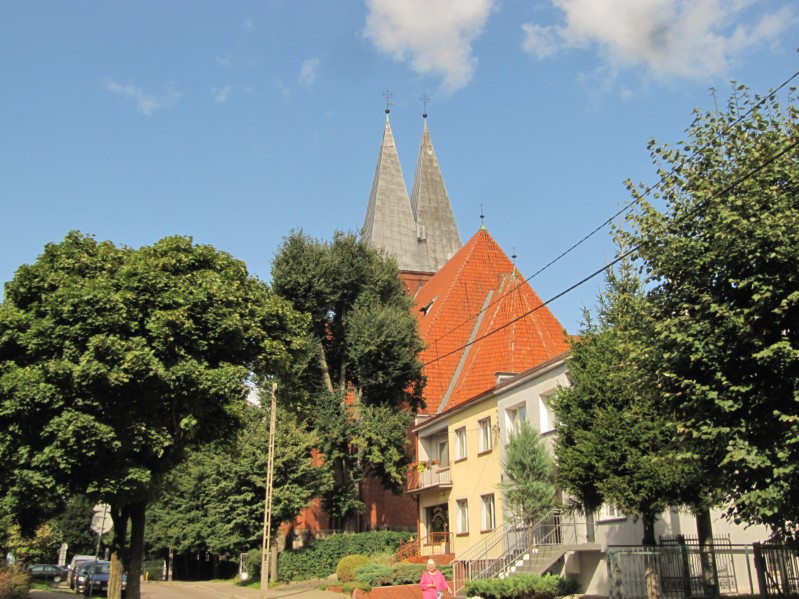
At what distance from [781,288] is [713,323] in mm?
1095

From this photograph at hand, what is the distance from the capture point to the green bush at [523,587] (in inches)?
806

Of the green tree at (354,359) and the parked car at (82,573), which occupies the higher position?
the green tree at (354,359)

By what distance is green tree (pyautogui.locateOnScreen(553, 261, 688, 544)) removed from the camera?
17.0 m

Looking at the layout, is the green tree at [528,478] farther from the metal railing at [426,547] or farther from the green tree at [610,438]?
the metal railing at [426,547]

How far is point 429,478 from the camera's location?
35938 mm

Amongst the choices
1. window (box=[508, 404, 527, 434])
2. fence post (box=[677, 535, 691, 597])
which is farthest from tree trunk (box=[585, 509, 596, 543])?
fence post (box=[677, 535, 691, 597])

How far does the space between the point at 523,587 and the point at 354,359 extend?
1883 cm

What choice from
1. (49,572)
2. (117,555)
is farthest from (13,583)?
(49,572)

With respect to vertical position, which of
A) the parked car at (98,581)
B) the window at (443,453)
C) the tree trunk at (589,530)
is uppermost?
the window at (443,453)

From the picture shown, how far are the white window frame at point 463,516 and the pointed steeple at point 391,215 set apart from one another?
113 ft

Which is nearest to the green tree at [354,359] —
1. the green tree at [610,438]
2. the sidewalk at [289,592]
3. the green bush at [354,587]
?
the sidewalk at [289,592]

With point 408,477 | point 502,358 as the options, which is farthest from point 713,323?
point 408,477

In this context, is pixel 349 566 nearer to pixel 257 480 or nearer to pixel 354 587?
pixel 354 587

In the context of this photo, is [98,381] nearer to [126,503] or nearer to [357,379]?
[126,503]
